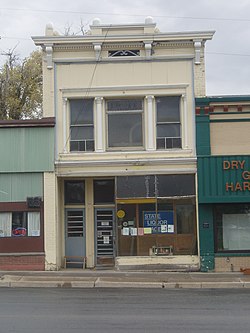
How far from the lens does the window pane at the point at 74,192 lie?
20172 mm

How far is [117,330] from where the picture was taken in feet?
29.1

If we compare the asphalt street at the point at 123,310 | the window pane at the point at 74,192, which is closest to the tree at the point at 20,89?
the window pane at the point at 74,192

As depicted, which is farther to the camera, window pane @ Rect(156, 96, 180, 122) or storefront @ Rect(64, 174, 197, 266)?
window pane @ Rect(156, 96, 180, 122)

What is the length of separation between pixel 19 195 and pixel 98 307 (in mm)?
8509

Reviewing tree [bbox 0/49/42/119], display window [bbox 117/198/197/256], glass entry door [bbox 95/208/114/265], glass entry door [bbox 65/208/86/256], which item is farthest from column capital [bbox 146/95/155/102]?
tree [bbox 0/49/42/119]

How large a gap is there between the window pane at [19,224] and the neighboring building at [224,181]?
6172 millimetres

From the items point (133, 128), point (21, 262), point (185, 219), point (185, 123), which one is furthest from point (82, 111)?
point (21, 262)

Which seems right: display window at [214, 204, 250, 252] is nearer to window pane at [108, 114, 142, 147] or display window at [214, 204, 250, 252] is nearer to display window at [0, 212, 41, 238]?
window pane at [108, 114, 142, 147]

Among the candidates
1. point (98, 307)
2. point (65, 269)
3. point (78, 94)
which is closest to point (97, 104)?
point (78, 94)

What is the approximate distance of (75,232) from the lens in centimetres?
2008

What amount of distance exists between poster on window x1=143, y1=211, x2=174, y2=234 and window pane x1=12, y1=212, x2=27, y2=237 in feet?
14.4

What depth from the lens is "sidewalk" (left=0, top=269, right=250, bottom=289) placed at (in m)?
15.7

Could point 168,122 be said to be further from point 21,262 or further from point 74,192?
point 21,262

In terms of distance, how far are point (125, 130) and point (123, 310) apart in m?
9.46
